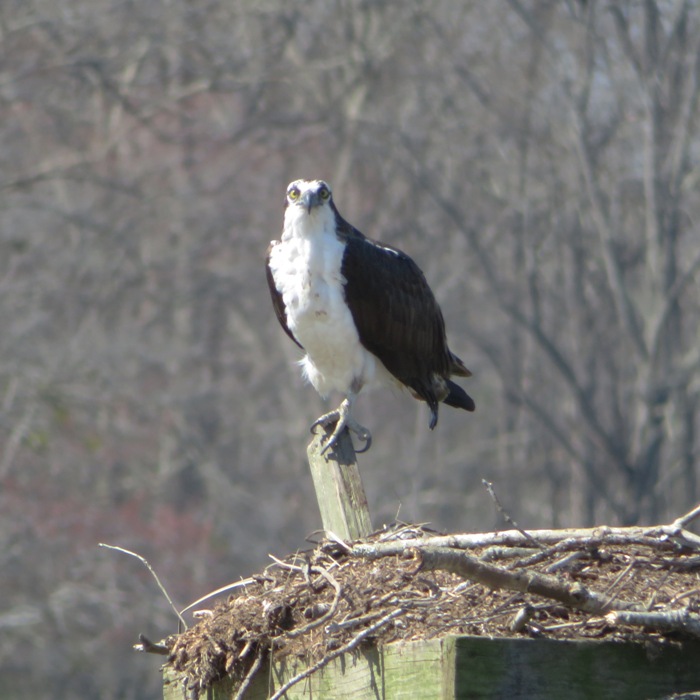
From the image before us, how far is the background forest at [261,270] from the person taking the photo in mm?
14055

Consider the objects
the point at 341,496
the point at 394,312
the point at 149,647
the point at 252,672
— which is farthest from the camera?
the point at 394,312

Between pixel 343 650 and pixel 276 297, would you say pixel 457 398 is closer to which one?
pixel 276 297

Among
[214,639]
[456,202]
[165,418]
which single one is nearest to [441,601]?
[214,639]

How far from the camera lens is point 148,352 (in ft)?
54.5

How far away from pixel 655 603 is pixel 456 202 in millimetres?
12731

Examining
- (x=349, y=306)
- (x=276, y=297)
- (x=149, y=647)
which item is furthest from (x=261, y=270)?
(x=149, y=647)

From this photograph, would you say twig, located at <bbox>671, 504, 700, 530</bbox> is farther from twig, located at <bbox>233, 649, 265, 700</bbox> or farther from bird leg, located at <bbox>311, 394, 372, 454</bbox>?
bird leg, located at <bbox>311, 394, 372, 454</bbox>

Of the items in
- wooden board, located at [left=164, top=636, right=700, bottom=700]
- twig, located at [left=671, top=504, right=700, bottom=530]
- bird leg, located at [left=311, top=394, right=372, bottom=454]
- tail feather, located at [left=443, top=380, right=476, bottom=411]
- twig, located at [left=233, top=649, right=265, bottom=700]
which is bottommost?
wooden board, located at [left=164, top=636, right=700, bottom=700]

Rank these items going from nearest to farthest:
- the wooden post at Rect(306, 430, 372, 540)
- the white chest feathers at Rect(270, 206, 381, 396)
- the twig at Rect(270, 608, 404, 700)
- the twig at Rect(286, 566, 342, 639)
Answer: the twig at Rect(270, 608, 404, 700)
the twig at Rect(286, 566, 342, 639)
the wooden post at Rect(306, 430, 372, 540)
the white chest feathers at Rect(270, 206, 381, 396)

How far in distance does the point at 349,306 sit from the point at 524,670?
3520 millimetres

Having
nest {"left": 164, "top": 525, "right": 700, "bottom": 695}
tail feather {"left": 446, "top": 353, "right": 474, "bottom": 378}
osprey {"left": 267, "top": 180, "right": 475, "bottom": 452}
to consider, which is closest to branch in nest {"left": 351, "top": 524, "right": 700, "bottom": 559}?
nest {"left": 164, "top": 525, "right": 700, "bottom": 695}

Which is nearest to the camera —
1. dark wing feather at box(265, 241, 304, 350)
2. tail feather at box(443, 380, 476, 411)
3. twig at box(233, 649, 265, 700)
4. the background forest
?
twig at box(233, 649, 265, 700)

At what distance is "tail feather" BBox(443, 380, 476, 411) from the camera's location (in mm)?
7027

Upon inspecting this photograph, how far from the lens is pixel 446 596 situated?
3.71m
